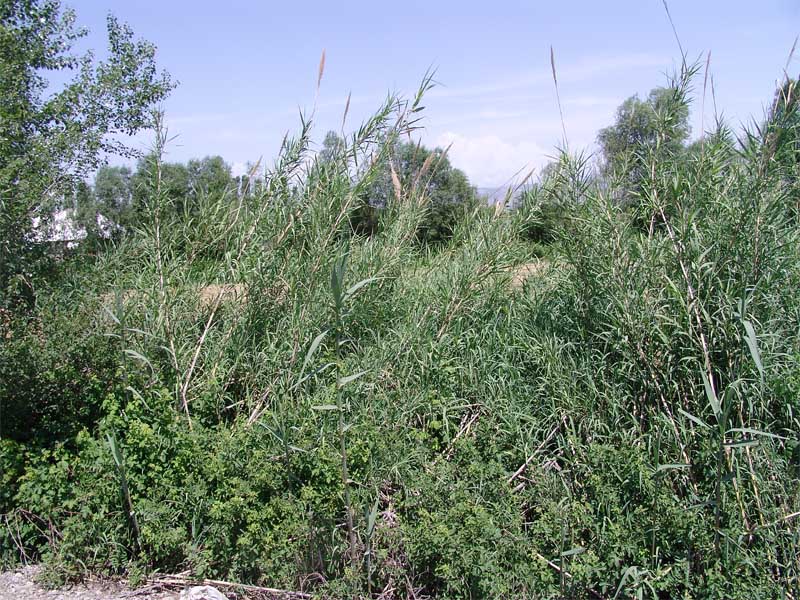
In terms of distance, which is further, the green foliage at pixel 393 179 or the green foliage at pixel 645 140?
the green foliage at pixel 393 179

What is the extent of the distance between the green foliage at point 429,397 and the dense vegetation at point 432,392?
19 mm

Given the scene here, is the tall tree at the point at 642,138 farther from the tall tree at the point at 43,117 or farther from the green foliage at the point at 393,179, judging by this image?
the tall tree at the point at 43,117

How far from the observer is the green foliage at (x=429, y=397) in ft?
10.3

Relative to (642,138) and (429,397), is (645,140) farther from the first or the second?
(429,397)

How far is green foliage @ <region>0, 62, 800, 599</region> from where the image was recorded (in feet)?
10.3

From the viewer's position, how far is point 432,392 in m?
3.94

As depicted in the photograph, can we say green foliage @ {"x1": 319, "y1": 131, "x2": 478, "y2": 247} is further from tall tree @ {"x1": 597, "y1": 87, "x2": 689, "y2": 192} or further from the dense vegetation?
tall tree @ {"x1": 597, "y1": 87, "x2": 689, "y2": 192}

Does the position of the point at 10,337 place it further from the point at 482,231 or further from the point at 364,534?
the point at 482,231

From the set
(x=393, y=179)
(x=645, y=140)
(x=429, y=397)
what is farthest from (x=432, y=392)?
(x=645, y=140)

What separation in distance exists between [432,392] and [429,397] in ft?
0.20

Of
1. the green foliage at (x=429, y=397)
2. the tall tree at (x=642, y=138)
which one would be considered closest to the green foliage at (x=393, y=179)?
the green foliage at (x=429, y=397)

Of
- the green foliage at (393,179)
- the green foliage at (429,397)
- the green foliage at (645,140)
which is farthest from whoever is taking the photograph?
the green foliage at (393,179)

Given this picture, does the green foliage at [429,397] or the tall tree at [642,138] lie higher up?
the tall tree at [642,138]

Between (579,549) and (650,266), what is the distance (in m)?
1.67
